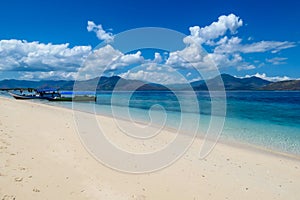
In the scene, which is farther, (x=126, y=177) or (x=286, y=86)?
(x=286, y=86)

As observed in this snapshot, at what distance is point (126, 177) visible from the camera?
5.73m

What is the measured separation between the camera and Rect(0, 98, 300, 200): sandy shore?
4.73 metres

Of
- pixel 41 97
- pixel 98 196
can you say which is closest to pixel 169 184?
pixel 98 196

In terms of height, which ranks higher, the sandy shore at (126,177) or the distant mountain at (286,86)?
the distant mountain at (286,86)

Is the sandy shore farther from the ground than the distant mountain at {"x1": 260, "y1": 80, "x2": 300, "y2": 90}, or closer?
closer

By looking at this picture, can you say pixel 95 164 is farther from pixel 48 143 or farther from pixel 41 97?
pixel 41 97

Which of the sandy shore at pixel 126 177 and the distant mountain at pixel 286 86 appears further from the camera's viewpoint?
the distant mountain at pixel 286 86

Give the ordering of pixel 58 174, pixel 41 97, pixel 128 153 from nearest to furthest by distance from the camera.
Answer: pixel 58 174
pixel 128 153
pixel 41 97

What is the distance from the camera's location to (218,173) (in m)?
6.45

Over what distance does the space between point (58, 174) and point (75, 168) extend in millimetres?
627

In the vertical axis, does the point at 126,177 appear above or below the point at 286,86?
below

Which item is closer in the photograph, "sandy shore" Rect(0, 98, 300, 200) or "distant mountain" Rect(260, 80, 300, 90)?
"sandy shore" Rect(0, 98, 300, 200)

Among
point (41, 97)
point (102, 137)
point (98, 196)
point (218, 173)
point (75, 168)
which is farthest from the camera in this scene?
point (41, 97)

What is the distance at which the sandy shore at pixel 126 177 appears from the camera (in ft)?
15.5
